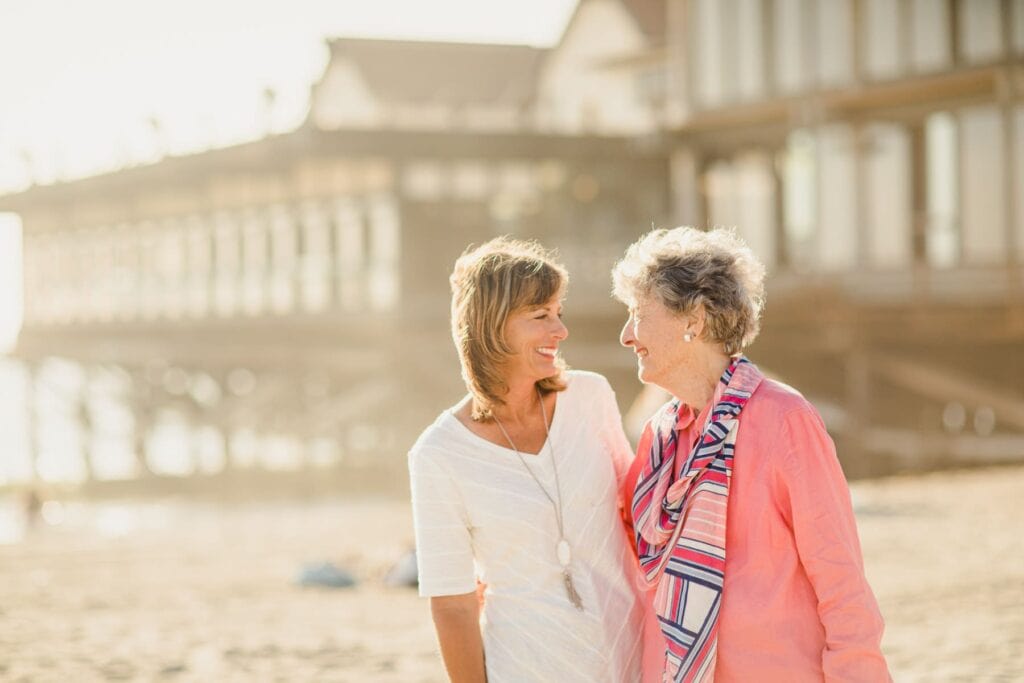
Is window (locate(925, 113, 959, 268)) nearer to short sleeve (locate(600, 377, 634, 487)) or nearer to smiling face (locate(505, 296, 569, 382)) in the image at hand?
short sleeve (locate(600, 377, 634, 487))

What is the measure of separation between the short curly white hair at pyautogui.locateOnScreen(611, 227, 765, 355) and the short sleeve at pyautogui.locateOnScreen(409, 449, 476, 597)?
0.57 metres

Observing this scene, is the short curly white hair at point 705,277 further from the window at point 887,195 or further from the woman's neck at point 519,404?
the window at point 887,195

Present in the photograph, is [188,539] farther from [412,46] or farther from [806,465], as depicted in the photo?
[412,46]

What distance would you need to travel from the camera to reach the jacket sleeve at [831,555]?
267 centimetres

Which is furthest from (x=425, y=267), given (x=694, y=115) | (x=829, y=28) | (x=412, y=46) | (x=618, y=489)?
(x=618, y=489)

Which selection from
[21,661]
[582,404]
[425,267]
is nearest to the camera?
[582,404]

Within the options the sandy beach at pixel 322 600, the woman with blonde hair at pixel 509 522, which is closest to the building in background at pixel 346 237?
the sandy beach at pixel 322 600

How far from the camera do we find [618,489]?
10.4ft

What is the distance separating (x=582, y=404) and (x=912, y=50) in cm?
2014

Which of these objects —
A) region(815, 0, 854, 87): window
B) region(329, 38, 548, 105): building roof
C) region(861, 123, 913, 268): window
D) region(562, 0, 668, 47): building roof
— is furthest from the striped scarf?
region(329, 38, 548, 105): building roof

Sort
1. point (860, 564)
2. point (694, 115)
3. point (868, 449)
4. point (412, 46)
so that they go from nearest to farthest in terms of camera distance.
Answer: point (860, 564), point (868, 449), point (694, 115), point (412, 46)

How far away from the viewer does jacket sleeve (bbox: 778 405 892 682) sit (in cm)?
267

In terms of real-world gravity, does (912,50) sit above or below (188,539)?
above

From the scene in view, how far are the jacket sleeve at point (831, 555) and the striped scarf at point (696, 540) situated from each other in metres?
0.13
